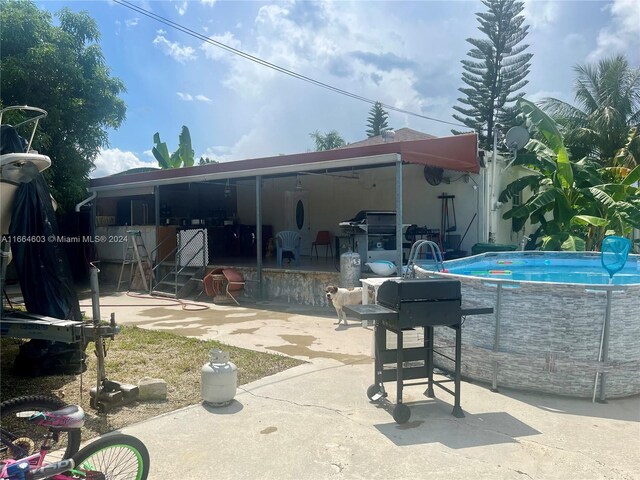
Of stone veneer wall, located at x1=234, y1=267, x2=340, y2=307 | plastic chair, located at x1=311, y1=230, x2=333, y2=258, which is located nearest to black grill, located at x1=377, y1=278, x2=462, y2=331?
stone veneer wall, located at x1=234, y1=267, x2=340, y2=307

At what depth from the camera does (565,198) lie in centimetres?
1064

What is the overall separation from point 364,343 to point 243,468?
3.57 metres

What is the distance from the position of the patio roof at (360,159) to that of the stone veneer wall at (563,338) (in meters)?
4.17

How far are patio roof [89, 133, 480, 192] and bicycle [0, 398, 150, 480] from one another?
21.0 ft

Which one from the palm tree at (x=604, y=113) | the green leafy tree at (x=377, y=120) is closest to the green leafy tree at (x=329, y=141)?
the green leafy tree at (x=377, y=120)

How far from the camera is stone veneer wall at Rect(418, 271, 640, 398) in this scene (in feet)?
13.4

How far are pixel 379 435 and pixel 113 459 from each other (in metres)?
1.87

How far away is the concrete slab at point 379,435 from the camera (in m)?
2.98

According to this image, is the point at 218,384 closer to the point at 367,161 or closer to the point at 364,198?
the point at 367,161

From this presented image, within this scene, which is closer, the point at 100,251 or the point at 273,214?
the point at 100,251

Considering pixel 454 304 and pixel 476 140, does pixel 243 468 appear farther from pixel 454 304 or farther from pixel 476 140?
pixel 476 140

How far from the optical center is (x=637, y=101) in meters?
19.8

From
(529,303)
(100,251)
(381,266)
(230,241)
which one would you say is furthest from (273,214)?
(529,303)

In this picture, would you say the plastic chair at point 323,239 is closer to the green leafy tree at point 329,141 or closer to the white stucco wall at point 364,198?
the white stucco wall at point 364,198
